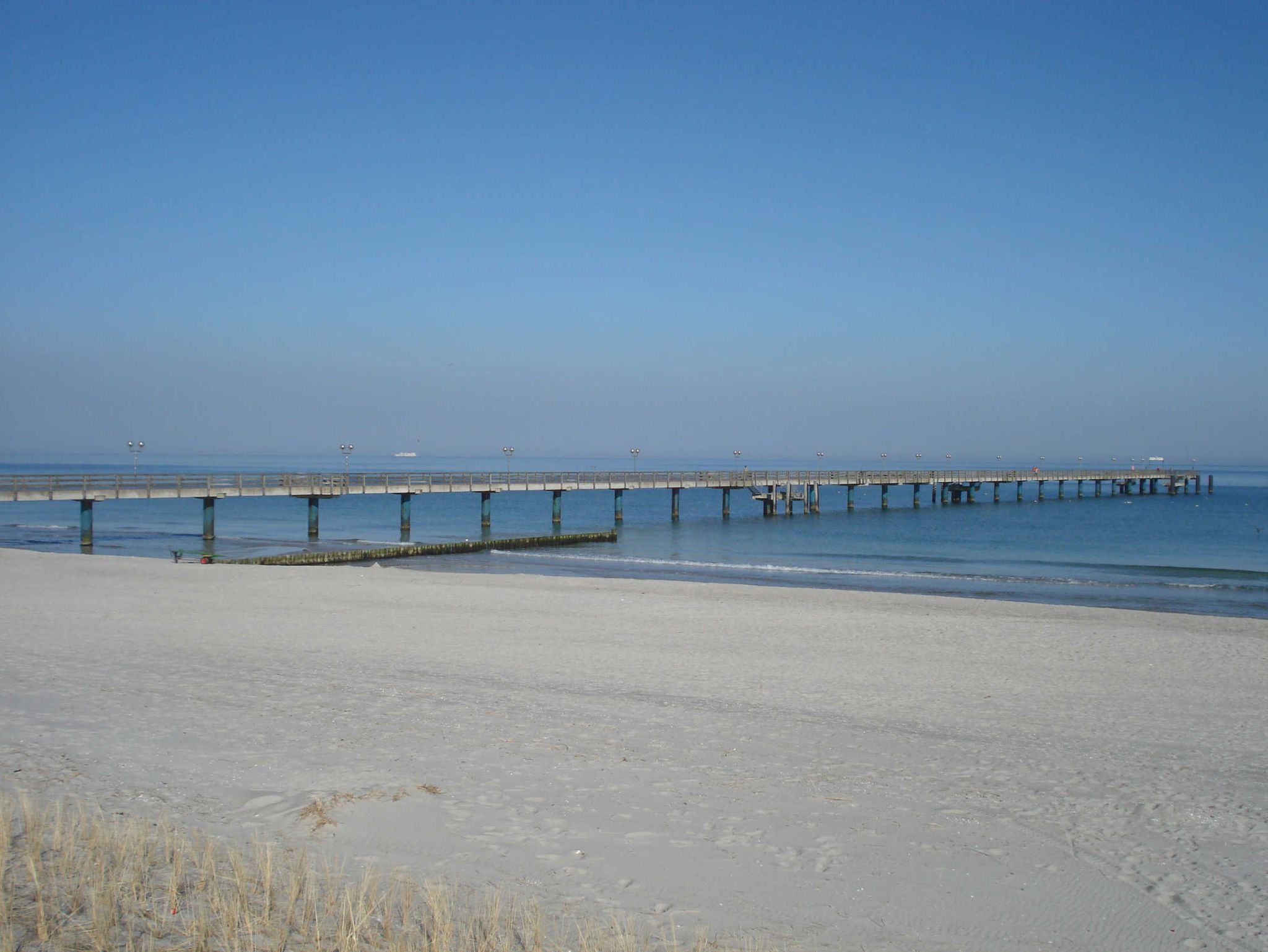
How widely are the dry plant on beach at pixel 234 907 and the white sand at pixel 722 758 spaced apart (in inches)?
16.0

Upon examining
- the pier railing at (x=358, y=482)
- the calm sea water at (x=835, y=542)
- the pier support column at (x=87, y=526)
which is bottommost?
the calm sea water at (x=835, y=542)

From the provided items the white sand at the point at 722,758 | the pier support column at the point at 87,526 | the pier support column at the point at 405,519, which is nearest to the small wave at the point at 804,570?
the pier support column at the point at 405,519

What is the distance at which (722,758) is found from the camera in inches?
316

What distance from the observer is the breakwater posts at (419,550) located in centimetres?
2878

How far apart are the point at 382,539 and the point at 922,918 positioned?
38.8 m

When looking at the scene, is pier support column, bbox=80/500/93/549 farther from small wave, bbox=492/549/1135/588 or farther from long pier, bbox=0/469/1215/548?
small wave, bbox=492/549/1135/588

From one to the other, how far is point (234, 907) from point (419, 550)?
99.1 feet

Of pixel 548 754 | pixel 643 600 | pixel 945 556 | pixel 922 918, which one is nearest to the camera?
pixel 922 918

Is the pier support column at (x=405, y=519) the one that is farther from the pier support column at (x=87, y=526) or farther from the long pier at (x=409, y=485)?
the pier support column at (x=87, y=526)

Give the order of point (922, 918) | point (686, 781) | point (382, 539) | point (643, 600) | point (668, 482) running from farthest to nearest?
point (668, 482) < point (382, 539) < point (643, 600) < point (686, 781) < point (922, 918)

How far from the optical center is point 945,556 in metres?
36.4

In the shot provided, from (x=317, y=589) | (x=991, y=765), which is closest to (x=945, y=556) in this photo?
(x=317, y=589)

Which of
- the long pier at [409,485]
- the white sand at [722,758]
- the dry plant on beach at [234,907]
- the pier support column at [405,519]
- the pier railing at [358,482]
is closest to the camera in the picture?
the dry plant on beach at [234,907]

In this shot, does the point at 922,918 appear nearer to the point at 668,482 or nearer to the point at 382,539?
the point at 382,539
